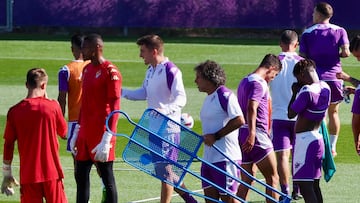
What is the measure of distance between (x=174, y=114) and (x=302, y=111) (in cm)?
169

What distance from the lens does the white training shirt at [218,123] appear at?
35.3 feet

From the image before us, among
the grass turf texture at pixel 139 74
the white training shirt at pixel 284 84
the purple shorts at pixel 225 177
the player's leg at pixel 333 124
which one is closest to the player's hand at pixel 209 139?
the purple shorts at pixel 225 177

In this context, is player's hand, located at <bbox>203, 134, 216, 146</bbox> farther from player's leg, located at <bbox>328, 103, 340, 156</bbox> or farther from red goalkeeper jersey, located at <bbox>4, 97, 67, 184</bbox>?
player's leg, located at <bbox>328, 103, 340, 156</bbox>

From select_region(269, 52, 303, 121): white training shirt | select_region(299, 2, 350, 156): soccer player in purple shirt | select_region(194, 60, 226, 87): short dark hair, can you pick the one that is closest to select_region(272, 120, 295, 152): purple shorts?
select_region(269, 52, 303, 121): white training shirt

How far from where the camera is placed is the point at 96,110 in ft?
38.4

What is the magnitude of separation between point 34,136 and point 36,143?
0.07 meters

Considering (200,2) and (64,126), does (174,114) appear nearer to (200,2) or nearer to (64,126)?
(64,126)

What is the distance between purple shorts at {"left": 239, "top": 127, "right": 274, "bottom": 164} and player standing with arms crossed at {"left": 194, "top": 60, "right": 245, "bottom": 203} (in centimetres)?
96

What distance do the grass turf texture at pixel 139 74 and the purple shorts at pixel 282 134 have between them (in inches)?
34.1

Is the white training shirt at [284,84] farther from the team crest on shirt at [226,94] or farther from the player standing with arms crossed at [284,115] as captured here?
the team crest on shirt at [226,94]

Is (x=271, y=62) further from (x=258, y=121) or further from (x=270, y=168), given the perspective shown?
(x=270, y=168)

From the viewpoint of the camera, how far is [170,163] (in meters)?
10.1

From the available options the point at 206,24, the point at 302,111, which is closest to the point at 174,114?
the point at 302,111

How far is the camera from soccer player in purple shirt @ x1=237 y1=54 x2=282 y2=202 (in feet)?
37.8
